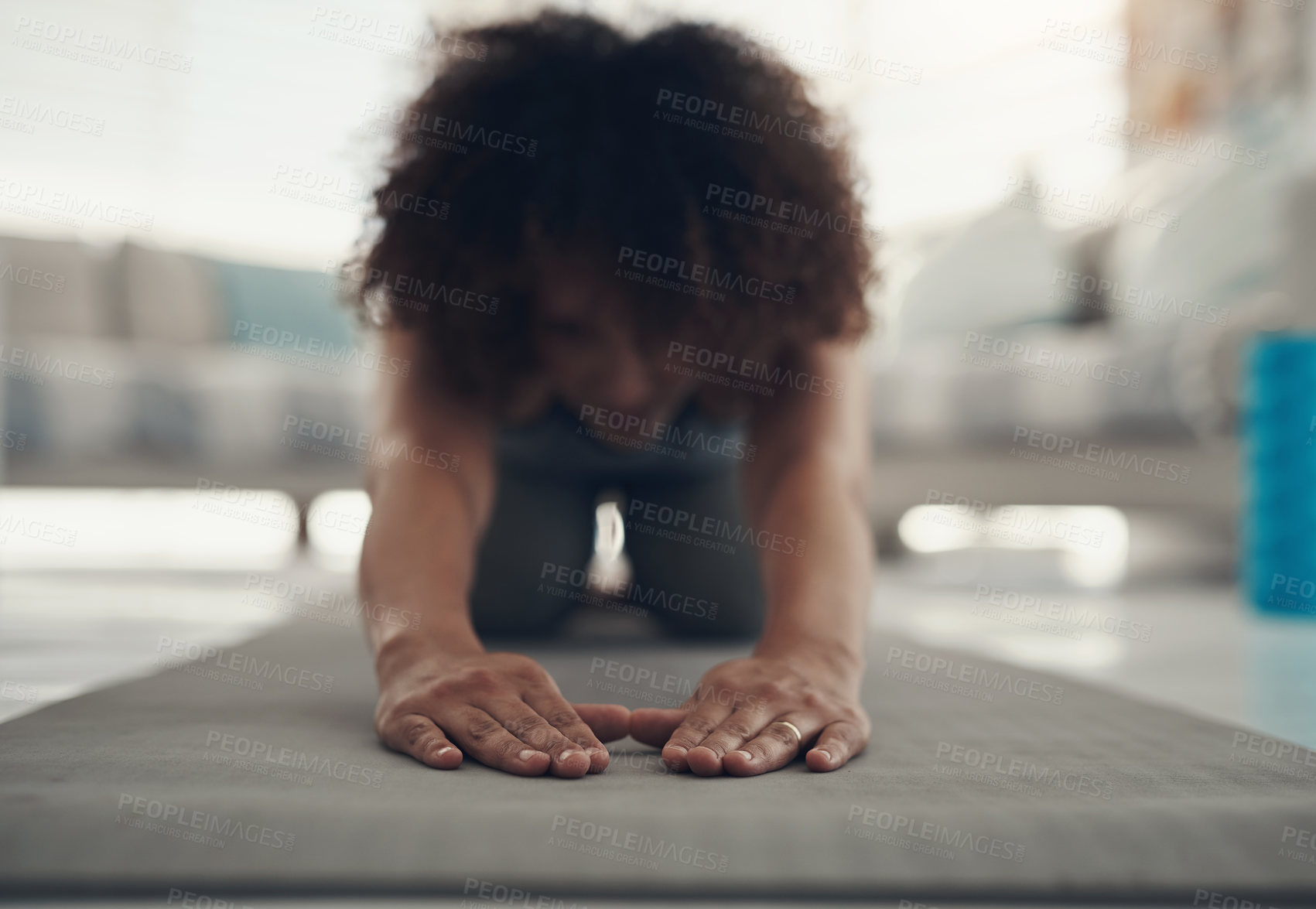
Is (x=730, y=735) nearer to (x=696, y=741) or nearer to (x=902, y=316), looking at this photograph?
(x=696, y=741)

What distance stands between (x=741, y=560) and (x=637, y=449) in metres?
0.28

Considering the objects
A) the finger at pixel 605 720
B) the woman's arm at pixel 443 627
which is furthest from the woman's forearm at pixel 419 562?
the finger at pixel 605 720

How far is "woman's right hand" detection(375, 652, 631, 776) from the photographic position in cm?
62

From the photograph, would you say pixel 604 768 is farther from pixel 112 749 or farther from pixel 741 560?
pixel 741 560

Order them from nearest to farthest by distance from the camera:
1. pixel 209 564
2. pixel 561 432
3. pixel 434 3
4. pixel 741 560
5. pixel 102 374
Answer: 1. pixel 561 432
2. pixel 741 560
3. pixel 102 374
4. pixel 209 564
5. pixel 434 3

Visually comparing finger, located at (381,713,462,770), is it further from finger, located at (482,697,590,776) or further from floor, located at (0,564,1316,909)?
floor, located at (0,564,1316,909)

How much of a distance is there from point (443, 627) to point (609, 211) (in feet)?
1.40

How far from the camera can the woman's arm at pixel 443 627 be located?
632 millimetres

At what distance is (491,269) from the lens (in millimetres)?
971

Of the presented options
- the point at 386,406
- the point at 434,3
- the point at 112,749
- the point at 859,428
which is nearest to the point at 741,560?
the point at 859,428

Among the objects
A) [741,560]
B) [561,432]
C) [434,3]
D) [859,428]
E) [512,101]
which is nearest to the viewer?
[512,101]

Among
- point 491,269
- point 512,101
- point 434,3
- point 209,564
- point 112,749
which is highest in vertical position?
point 434,3

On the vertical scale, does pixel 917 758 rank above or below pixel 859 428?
below

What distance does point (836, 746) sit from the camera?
0.65 meters
